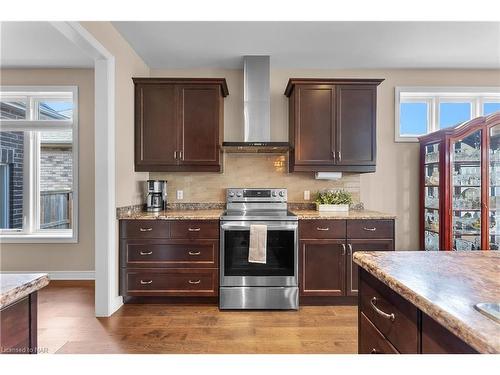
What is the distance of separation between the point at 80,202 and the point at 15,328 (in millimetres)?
3288

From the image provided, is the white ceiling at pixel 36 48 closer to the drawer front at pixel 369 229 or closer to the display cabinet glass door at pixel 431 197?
the drawer front at pixel 369 229

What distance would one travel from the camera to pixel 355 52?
3.26 meters

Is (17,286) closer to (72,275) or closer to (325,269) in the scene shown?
(325,269)

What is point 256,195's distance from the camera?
3576mm

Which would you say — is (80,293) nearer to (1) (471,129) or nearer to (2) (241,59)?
(2) (241,59)

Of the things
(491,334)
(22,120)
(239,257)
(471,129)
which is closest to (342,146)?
(471,129)

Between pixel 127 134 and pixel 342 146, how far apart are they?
229 centimetres

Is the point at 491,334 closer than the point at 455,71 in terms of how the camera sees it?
Yes

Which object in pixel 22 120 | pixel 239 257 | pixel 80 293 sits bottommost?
pixel 80 293

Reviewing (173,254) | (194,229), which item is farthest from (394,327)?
(173,254)

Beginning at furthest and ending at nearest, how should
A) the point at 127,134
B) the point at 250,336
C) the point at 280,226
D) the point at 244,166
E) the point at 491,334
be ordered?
the point at 244,166 → the point at 127,134 → the point at 280,226 → the point at 250,336 → the point at 491,334

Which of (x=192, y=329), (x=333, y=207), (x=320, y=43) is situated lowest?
(x=192, y=329)

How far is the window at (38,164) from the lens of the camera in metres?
3.77

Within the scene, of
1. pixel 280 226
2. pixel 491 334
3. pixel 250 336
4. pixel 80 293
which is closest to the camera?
pixel 491 334
